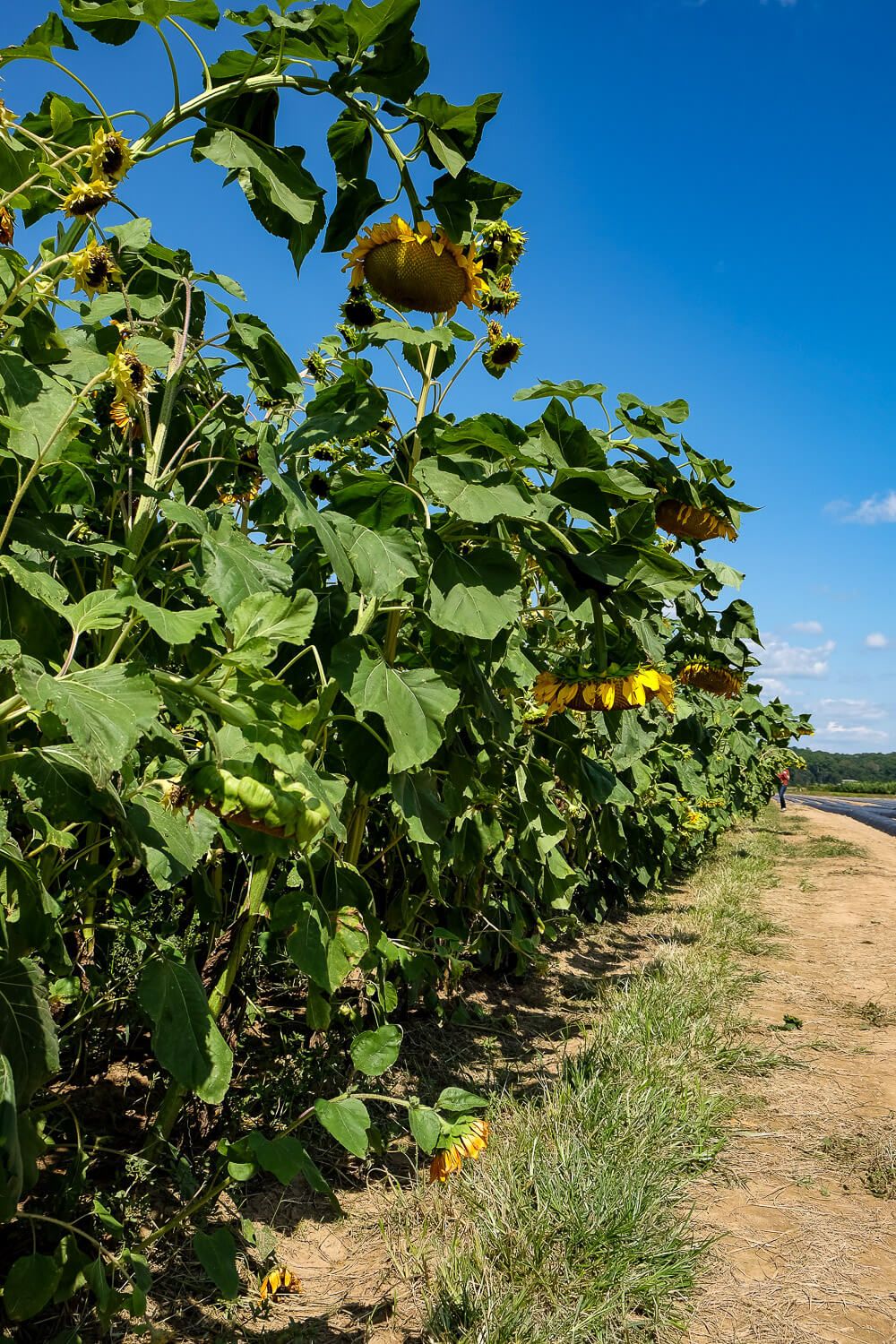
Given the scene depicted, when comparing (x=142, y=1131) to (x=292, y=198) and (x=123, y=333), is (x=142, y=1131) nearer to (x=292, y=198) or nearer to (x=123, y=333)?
(x=123, y=333)

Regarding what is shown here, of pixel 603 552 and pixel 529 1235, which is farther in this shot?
pixel 529 1235

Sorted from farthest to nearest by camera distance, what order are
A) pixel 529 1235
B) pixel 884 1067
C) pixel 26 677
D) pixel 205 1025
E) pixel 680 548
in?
pixel 884 1067, pixel 680 548, pixel 529 1235, pixel 205 1025, pixel 26 677

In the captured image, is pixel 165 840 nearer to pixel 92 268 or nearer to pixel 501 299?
pixel 92 268

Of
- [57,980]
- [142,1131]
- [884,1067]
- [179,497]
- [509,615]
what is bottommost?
[884,1067]

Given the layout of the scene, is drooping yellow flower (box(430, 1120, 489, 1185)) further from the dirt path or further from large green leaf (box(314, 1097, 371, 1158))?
the dirt path

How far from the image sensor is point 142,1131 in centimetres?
229

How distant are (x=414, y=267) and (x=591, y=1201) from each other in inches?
81.1

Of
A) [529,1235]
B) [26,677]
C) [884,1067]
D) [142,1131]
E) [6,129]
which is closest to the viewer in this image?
[26,677]

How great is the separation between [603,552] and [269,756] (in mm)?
890

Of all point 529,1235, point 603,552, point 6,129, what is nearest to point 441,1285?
point 529,1235

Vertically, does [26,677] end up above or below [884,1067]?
above

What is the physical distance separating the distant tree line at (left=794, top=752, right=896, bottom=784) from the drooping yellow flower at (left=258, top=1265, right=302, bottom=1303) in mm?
109302

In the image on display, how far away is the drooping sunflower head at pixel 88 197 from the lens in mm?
1211

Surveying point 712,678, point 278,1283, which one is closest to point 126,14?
point 278,1283
